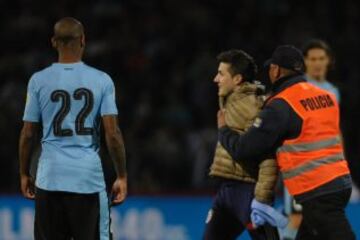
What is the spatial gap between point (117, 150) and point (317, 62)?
3.14m

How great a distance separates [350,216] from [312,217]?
13.7 ft

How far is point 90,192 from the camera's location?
21.6ft

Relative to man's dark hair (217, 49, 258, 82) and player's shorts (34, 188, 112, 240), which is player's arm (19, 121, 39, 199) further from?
man's dark hair (217, 49, 258, 82)

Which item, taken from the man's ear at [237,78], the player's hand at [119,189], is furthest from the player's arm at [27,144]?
the man's ear at [237,78]

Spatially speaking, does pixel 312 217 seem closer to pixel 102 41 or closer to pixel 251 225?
pixel 251 225

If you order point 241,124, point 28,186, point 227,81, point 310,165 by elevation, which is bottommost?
point 28,186

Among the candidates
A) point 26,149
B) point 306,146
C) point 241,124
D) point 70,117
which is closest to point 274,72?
point 241,124

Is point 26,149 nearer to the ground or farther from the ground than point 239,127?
nearer to the ground

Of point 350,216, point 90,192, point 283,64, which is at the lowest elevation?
point 350,216

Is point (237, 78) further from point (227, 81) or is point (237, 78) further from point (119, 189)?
point (119, 189)

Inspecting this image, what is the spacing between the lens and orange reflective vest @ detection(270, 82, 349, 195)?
22.1 ft

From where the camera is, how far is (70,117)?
6.54m

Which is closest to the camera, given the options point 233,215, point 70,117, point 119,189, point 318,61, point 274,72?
point 70,117

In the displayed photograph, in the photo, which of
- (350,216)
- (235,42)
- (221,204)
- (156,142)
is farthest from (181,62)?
(221,204)
